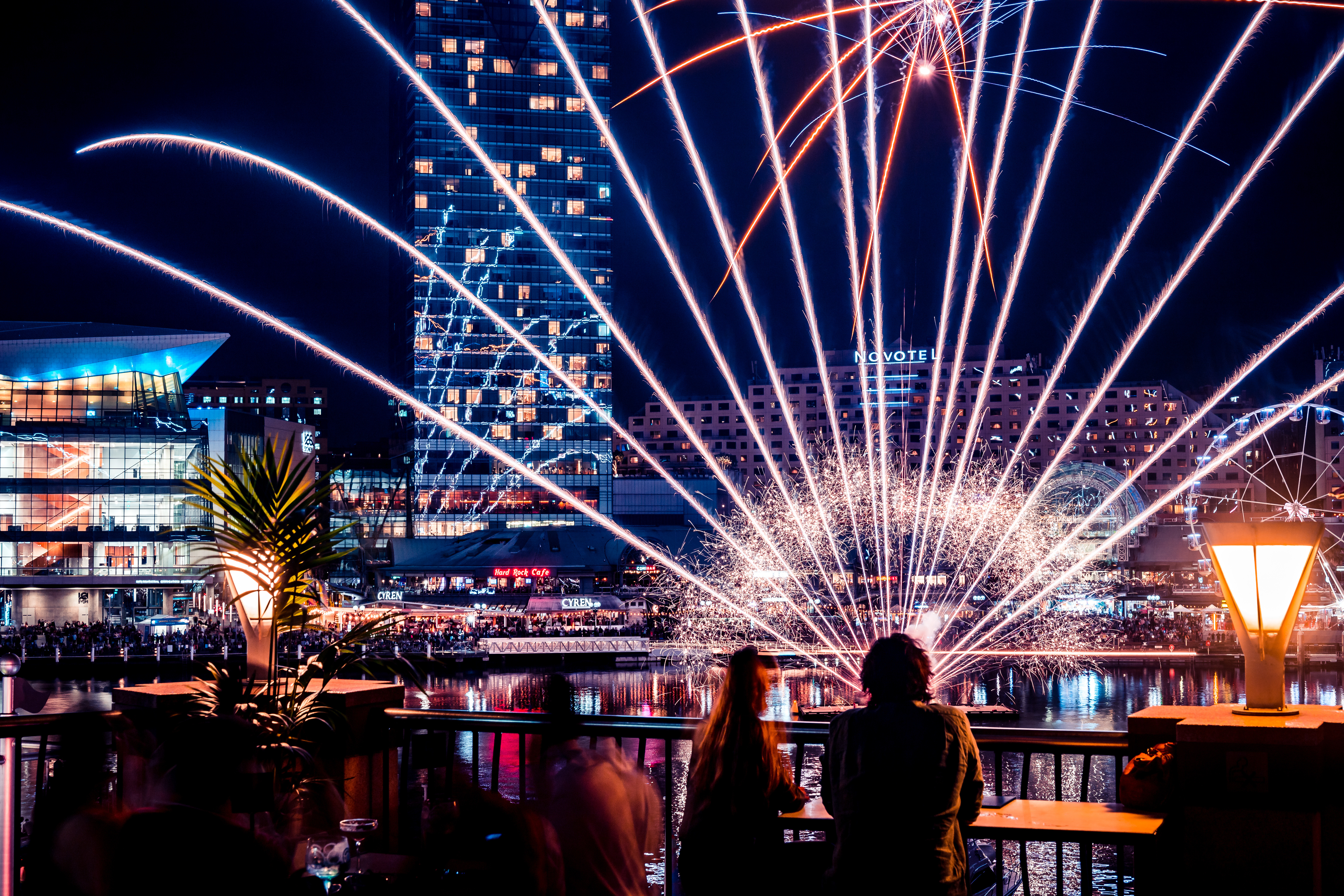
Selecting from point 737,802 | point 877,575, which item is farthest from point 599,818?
point 877,575

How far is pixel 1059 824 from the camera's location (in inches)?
197

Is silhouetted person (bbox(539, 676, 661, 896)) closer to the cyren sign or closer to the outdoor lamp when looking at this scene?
the outdoor lamp

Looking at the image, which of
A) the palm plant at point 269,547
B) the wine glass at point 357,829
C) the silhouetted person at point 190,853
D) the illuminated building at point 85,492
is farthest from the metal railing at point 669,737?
the illuminated building at point 85,492

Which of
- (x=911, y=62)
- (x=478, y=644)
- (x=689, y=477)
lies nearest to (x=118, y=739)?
(x=911, y=62)

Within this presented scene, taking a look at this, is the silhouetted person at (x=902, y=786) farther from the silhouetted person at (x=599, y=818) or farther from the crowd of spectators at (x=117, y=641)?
the crowd of spectators at (x=117, y=641)

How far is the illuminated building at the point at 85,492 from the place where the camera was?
69.2 metres

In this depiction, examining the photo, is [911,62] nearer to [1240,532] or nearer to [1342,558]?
[1240,532]

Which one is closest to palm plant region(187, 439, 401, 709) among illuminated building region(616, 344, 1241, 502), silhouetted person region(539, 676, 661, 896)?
silhouetted person region(539, 676, 661, 896)

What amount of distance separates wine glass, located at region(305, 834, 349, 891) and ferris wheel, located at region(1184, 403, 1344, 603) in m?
59.4

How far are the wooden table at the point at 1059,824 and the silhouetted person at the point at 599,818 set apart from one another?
60 centimetres

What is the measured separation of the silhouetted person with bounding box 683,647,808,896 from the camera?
469 centimetres

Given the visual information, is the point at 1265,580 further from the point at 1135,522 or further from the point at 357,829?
the point at 1135,522

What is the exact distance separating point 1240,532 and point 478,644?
57216 millimetres

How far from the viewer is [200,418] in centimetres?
7706
